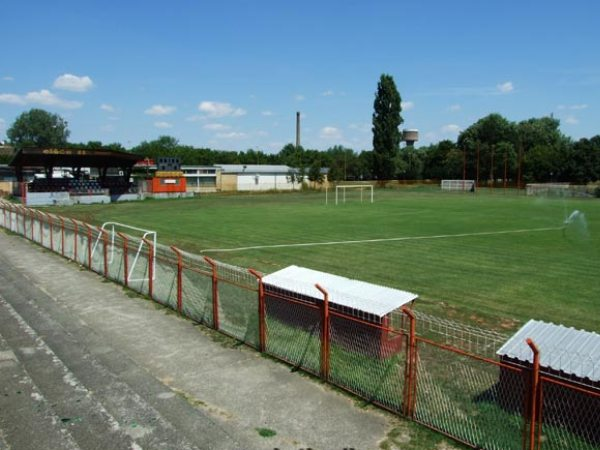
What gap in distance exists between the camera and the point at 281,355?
1042 centimetres

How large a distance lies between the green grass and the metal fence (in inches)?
141

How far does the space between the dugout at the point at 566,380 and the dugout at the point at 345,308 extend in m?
1.87

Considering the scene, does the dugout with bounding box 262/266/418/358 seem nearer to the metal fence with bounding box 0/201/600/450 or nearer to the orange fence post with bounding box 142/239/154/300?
the metal fence with bounding box 0/201/600/450

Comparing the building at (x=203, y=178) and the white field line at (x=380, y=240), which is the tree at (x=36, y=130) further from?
the white field line at (x=380, y=240)

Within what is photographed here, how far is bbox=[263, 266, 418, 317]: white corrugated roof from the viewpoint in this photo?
378 inches

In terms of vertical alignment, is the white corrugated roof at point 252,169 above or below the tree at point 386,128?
below

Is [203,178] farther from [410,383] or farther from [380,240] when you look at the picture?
[410,383]

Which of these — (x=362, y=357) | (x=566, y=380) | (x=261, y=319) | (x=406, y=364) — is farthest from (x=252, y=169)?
(x=566, y=380)

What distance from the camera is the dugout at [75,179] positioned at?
59188mm

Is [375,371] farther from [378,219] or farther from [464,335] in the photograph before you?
[378,219]

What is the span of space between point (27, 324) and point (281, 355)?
268 inches

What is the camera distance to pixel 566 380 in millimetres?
6895

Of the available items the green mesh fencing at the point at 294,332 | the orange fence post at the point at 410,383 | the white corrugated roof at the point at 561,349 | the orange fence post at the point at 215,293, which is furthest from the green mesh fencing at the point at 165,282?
the white corrugated roof at the point at 561,349

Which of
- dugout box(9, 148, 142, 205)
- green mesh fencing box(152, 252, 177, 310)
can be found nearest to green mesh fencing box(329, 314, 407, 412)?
green mesh fencing box(152, 252, 177, 310)
